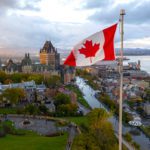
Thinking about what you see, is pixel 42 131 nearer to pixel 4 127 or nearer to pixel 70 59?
pixel 4 127

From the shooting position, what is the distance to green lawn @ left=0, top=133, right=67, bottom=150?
29.6m

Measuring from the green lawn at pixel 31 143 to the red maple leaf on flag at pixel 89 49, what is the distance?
19.7m

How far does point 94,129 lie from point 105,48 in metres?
19.3

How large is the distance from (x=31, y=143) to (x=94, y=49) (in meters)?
21.5

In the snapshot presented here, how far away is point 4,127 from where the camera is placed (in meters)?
37.4

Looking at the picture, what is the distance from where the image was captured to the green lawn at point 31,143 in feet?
97.2

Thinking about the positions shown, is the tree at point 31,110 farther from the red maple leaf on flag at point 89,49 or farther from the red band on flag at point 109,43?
the red band on flag at point 109,43

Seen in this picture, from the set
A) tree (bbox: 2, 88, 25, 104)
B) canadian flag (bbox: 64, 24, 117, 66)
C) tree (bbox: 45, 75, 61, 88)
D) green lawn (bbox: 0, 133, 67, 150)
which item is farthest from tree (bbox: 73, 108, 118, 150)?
tree (bbox: 45, 75, 61, 88)

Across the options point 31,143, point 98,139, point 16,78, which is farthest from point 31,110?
point 16,78

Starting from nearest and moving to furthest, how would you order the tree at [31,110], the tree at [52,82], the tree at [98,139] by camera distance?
the tree at [98,139] → the tree at [31,110] → the tree at [52,82]

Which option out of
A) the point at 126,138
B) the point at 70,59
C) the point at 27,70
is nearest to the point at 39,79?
the point at 27,70

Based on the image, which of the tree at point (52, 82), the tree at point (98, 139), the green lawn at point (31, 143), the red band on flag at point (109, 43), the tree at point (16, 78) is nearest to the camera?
the red band on flag at point (109, 43)

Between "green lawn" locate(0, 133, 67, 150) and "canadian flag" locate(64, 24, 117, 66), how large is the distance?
64.0ft

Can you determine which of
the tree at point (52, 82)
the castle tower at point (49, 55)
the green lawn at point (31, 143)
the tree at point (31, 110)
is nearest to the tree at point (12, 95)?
the tree at point (31, 110)
